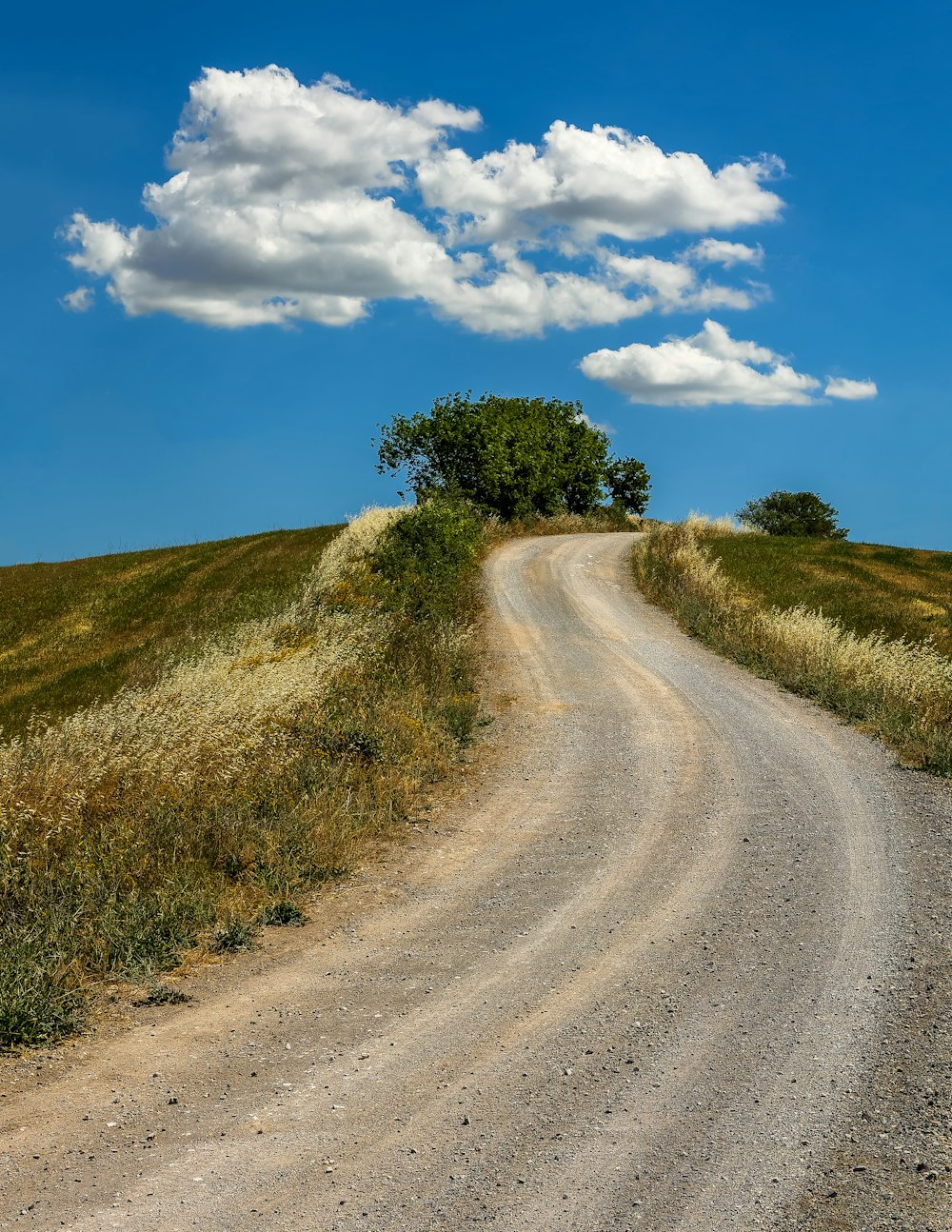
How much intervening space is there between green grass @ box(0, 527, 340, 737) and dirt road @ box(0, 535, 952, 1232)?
11807 millimetres

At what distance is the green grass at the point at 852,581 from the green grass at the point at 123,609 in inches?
566

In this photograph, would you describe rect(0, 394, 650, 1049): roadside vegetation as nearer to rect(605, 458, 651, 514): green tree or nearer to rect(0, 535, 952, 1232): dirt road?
rect(0, 535, 952, 1232): dirt road

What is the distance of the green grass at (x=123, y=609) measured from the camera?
2208cm

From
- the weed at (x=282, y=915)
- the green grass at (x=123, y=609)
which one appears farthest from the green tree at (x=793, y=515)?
Answer: the weed at (x=282, y=915)

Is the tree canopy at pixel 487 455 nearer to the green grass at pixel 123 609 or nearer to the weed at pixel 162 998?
the green grass at pixel 123 609

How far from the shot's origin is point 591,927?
837cm

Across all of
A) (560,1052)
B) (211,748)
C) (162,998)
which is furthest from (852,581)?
(162,998)

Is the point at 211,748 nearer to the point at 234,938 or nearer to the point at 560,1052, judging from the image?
the point at 234,938

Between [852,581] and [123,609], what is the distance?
23428mm

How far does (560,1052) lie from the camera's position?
628 cm

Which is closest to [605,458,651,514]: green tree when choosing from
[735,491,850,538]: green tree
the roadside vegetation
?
[735,491,850,538]: green tree

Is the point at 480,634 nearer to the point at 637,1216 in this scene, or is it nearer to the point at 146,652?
the point at 146,652

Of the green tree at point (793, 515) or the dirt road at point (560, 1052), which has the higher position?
the green tree at point (793, 515)

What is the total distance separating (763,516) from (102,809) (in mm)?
78905
